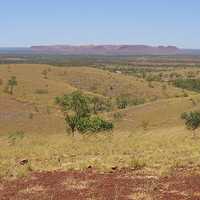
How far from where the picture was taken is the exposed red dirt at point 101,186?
45.0 feet

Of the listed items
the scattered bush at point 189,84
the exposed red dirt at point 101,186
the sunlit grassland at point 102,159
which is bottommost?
the scattered bush at point 189,84

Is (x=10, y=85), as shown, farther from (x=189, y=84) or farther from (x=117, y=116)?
(x=189, y=84)

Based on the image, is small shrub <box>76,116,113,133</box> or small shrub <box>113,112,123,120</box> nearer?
small shrub <box>76,116,113,133</box>

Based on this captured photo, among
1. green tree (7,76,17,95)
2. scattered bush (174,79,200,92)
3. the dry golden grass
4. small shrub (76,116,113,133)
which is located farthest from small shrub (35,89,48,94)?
small shrub (76,116,113,133)

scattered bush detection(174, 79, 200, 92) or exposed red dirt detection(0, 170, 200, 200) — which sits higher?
exposed red dirt detection(0, 170, 200, 200)

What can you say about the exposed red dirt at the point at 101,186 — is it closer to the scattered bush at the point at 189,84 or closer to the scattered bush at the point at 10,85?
the scattered bush at the point at 10,85

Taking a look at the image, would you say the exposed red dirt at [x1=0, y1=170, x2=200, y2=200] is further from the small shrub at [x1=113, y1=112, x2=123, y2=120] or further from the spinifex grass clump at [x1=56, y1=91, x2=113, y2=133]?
the small shrub at [x1=113, y1=112, x2=123, y2=120]

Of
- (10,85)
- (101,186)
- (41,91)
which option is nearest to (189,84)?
(41,91)

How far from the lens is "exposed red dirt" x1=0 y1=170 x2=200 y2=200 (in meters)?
13.7

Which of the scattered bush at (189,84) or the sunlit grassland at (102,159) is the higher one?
the sunlit grassland at (102,159)

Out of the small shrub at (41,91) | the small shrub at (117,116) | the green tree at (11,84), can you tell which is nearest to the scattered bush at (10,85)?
the green tree at (11,84)

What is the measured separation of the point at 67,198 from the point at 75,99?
33.1 metres

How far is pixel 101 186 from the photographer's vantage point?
49.2 ft

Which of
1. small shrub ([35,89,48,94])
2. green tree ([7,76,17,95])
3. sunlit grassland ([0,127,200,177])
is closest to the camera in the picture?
sunlit grassland ([0,127,200,177])
